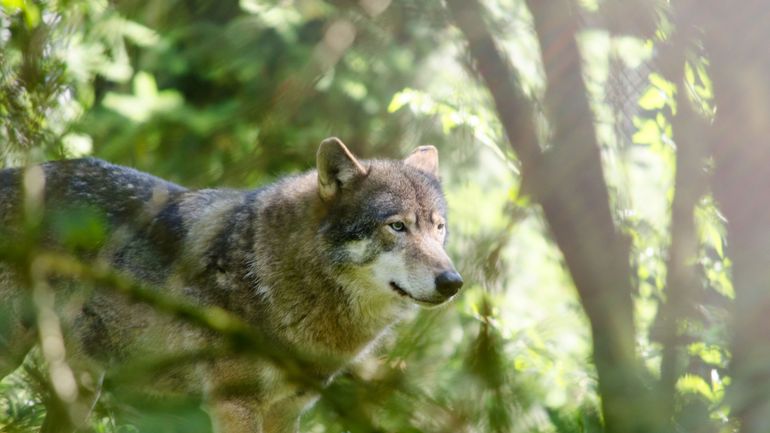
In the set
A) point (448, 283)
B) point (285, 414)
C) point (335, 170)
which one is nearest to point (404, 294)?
point (448, 283)

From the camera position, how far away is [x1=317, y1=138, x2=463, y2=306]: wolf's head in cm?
466

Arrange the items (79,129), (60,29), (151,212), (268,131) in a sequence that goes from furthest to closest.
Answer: (151,212) → (268,131) → (79,129) → (60,29)

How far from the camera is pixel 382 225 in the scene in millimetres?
4875

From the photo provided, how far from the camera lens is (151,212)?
5.19 m

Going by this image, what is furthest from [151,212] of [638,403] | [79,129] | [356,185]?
[638,403]

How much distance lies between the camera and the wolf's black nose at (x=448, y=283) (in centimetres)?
440

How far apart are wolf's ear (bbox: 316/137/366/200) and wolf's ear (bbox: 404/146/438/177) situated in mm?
476

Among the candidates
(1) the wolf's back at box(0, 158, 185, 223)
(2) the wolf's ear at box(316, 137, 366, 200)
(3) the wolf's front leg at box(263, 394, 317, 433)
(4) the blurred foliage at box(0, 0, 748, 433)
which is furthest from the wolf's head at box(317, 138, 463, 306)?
(1) the wolf's back at box(0, 158, 185, 223)

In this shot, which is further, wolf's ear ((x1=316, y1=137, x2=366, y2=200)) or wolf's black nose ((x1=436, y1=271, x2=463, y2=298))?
wolf's ear ((x1=316, y1=137, x2=366, y2=200))

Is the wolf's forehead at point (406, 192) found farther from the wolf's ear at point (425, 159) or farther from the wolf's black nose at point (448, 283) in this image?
the wolf's black nose at point (448, 283)

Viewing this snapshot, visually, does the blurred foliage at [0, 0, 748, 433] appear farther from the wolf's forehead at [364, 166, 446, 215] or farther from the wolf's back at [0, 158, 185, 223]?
the wolf's back at [0, 158, 185, 223]

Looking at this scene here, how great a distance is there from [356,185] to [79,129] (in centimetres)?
296

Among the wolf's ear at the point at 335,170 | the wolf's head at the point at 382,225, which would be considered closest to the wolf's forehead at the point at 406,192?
the wolf's head at the point at 382,225

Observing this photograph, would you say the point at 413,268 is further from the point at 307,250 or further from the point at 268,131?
the point at 268,131
